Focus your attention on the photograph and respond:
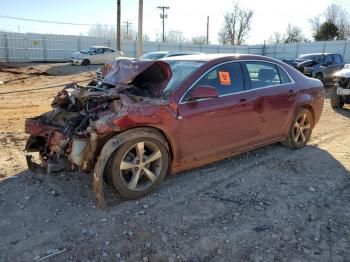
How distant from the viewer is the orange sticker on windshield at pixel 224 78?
5165 millimetres

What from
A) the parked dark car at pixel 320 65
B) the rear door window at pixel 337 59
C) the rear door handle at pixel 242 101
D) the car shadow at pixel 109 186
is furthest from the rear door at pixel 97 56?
the rear door handle at pixel 242 101

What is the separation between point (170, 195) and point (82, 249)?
4.72 feet

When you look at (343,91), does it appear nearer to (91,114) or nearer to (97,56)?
(91,114)

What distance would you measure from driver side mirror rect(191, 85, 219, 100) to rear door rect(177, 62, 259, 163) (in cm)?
8

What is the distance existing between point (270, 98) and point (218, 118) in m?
1.17

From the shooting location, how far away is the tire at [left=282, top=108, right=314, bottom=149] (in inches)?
254

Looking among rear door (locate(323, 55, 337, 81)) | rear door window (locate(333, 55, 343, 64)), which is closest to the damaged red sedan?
rear door (locate(323, 55, 337, 81))

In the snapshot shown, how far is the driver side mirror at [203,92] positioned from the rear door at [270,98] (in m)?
0.91

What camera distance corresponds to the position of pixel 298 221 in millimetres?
4047

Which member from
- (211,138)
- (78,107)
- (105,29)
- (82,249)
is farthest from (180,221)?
(105,29)

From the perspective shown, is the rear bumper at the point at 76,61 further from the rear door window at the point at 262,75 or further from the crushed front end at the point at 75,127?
the rear door window at the point at 262,75

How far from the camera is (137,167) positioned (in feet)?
14.7

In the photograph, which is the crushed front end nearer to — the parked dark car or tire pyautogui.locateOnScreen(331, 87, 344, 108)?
tire pyautogui.locateOnScreen(331, 87, 344, 108)

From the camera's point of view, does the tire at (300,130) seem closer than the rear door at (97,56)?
Yes
